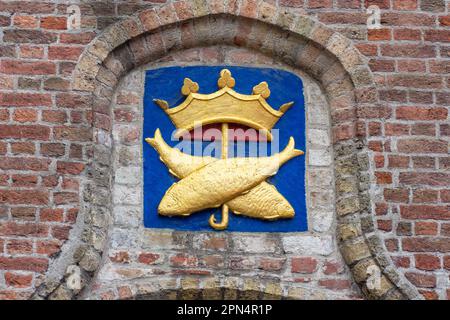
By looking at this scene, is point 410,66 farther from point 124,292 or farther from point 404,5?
point 124,292

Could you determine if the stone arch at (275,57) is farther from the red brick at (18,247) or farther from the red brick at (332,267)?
the red brick at (18,247)

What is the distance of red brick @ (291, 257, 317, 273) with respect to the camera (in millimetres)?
5668

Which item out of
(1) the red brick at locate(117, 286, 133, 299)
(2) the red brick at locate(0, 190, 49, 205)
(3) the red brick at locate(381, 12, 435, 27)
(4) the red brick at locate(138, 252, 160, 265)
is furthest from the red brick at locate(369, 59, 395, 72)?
(2) the red brick at locate(0, 190, 49, 205)

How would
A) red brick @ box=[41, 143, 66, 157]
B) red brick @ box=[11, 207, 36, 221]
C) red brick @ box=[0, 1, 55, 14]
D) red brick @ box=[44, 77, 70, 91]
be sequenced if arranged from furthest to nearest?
red brick @ box=[0, 1, 55, 14] < red brick @ box=[44, 77, 70, 91] < red brick @ box=[41, 143, 66, 157] < red brick @ box=[11, 207, 36, 221]

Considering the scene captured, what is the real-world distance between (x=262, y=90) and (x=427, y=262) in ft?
4.10

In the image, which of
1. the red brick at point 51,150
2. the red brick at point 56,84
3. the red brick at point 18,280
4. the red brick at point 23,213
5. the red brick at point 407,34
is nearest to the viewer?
the red brick at point 18,280


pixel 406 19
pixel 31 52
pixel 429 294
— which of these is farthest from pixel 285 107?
pixel 31 52

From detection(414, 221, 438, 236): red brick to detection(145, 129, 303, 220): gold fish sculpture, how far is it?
641 mm

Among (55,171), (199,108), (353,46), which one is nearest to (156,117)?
(199,108)

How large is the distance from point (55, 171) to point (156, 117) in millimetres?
636

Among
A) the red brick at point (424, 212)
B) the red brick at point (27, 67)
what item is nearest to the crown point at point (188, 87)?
the red brick at point (27, 67)

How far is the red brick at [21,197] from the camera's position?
554 centimetres

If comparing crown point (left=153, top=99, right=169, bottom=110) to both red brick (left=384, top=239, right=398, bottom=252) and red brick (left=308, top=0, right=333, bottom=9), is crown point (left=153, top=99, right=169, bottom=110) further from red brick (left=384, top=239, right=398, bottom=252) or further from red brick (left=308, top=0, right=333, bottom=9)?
red brick (left=384, top=239, right=398, bottom=252)

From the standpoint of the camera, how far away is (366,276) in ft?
18.2
